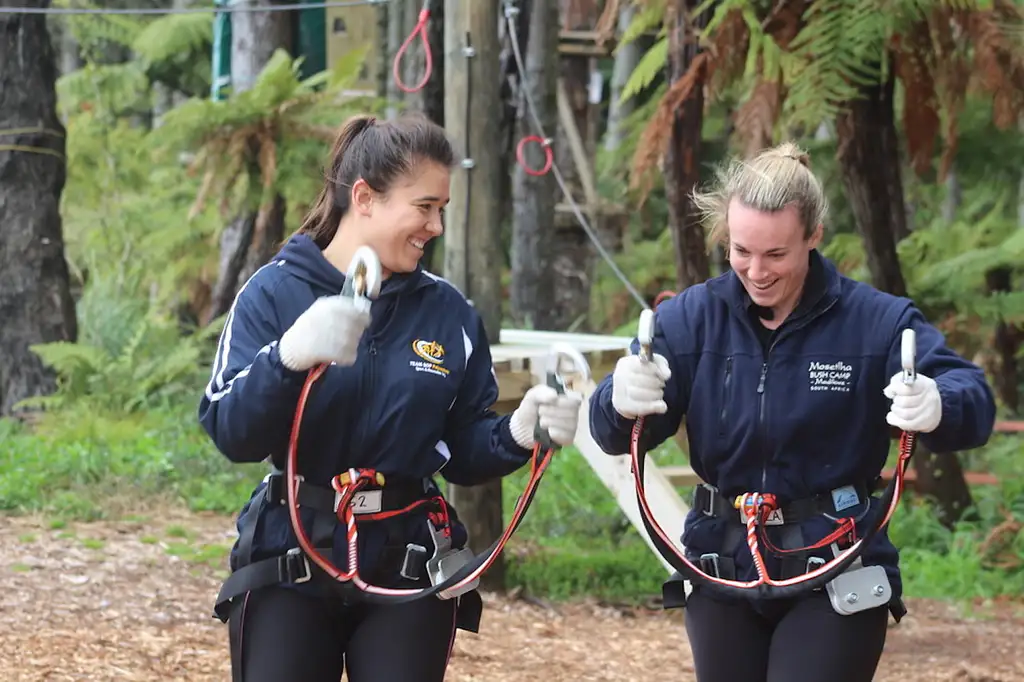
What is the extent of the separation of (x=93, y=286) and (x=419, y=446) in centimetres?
1086

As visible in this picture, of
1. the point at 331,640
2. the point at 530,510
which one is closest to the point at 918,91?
the point at 530,510

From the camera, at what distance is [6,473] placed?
8836mm

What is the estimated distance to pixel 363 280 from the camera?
9.87 ft

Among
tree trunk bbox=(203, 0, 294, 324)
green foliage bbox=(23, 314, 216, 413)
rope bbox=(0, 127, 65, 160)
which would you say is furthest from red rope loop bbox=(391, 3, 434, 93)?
rope bbox=(0, 127, 65, 160)

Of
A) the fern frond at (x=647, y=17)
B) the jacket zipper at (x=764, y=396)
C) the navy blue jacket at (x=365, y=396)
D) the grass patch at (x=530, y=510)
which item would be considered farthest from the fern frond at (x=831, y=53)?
the navy blue jacket at (x=365, y=396)

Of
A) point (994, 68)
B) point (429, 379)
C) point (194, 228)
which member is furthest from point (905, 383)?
point (194, 228)

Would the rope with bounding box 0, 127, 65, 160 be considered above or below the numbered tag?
above

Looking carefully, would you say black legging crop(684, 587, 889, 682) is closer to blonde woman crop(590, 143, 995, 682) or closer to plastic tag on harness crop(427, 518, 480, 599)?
blonde woman crop(590, 143, 995, 682)

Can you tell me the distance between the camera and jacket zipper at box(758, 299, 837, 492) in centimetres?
333

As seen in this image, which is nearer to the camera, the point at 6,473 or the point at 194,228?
the point at 6,473

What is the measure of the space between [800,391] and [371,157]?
1126 millimetres

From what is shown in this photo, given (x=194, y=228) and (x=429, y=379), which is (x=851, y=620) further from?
(x=194, y=228)

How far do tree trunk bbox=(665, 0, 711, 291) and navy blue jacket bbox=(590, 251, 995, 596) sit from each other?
360 cm

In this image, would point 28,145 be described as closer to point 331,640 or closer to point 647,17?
point 647,17
